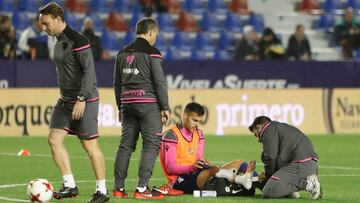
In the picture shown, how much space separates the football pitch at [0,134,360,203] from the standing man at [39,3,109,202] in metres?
0.44

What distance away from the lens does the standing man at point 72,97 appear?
12.6 meters

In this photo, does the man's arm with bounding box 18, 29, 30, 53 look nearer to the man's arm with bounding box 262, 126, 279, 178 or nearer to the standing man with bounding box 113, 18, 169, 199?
the standing man with bounding box 113, 18, 169, 199

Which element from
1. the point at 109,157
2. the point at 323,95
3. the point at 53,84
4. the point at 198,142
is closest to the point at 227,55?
the point at 323,95

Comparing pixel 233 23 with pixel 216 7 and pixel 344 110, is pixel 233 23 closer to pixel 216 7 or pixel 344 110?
pixel 216 7

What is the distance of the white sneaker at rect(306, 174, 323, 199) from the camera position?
43.6 feet

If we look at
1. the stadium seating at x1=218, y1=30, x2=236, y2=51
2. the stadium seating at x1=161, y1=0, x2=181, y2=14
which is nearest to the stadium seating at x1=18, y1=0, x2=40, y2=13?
the stadium seating at x1=161, y1=0, x2=181, y2=14

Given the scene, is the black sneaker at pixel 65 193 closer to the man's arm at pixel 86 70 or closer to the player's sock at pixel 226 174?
the man's arm at pixel 86 70

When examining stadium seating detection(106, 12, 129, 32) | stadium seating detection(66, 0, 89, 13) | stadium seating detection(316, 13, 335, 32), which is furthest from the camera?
stadium seating detection(316, 13, 335, 32)

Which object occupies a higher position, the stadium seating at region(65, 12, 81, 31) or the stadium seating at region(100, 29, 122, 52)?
the stadium seating at region(65, 12, 81, 31)

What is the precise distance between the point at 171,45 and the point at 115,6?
179 cm

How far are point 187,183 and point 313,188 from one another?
148 cm

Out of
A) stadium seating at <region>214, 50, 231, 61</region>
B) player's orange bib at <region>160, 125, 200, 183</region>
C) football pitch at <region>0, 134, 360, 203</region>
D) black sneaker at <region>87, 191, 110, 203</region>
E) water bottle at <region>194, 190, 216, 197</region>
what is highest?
stadium seating at <region>214, 50, 231, 61</region>

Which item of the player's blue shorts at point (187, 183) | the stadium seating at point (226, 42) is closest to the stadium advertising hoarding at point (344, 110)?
the stadium seating at point (226, 42)

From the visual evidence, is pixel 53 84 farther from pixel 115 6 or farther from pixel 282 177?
pixel 282 177
